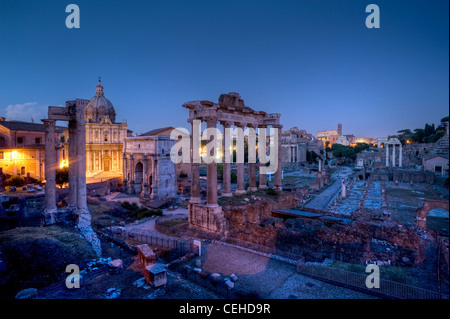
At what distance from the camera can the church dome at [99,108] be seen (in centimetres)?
4609

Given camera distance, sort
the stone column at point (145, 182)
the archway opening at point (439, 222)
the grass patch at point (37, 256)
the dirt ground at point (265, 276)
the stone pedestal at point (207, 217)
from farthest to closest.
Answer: the stone column at point (145, 182), the archway opening at point (439, 222), the stone pedestal at point (207, 217), the dirt ground at point (265, 276), the grass patch at point (37, 256)

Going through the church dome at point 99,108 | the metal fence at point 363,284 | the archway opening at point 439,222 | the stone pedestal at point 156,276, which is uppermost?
the church dome at point 99,108

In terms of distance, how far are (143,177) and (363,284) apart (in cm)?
3062

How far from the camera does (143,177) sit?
117ft

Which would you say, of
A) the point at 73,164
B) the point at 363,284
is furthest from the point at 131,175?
the point at 363,284

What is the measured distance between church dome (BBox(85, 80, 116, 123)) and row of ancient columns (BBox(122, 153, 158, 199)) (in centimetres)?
1243

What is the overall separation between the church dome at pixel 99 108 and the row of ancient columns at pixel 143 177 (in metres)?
12.4

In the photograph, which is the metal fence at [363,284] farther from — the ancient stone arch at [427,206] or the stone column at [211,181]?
the stone column at [211,181]

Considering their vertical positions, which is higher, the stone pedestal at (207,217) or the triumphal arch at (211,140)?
the triumphal arch at (211,140)

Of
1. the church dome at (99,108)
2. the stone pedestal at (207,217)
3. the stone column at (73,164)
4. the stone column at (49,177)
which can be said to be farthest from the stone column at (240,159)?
the church dome at (99,108)

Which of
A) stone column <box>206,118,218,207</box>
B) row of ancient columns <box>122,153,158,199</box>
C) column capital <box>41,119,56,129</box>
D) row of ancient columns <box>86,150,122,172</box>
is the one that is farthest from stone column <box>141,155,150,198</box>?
stone column <box>206,118,218,207</box>

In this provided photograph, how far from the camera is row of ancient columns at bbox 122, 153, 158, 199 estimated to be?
34.2 metres

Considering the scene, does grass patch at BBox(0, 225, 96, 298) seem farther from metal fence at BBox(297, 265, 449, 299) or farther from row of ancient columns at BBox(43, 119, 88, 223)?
metal fence at BBox(297, 265, 449, 299)
